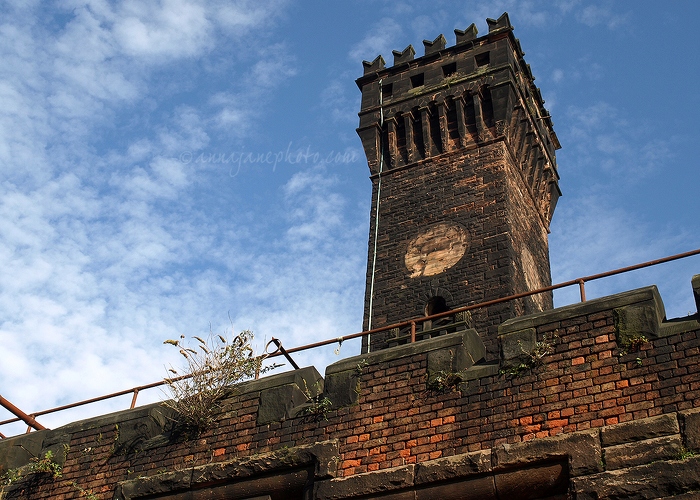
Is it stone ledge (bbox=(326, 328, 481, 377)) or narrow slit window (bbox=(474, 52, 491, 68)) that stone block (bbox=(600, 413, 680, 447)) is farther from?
narrow slit window (bbox=(474, 52, 491, 68))

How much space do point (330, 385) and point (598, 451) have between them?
9.09 ft

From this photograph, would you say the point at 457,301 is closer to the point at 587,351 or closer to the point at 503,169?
the point at 503,169

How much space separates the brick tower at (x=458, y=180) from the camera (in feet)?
48.0

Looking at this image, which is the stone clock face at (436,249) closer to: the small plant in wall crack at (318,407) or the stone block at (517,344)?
the small plant in wall crack at (318,407)

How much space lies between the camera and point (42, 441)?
33.6ft

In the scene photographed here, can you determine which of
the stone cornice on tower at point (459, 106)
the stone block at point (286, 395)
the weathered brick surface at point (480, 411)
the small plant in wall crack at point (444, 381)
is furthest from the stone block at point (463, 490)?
the stone cornice on tower at point (459, 106)

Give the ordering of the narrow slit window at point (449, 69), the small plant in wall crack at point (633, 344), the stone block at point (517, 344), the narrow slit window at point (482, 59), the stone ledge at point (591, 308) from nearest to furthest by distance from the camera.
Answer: the small plant in wall crack at point (633, 344) < the stone ledge at point (591, 308) < the stone block at point (517, 344) < the narrow slit window at point (482, 59) < the narrow slit window at point (449, 69)

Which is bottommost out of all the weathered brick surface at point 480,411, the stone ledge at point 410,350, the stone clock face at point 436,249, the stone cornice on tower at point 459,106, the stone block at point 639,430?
the stone block at point 639,430

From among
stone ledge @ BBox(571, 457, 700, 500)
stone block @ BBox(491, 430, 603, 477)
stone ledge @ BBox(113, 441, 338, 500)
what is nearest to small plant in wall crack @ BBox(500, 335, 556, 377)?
stone block @ BBox(491, 430, 603, 477)

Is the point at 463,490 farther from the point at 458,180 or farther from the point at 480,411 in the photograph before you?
the point at 458,180

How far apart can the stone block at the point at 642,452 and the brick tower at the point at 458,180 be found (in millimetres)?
6279

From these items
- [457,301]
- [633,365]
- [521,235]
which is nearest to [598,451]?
[633,365]

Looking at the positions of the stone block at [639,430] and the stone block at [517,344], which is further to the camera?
the stone block at [517,344]

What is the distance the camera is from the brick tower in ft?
48.0
